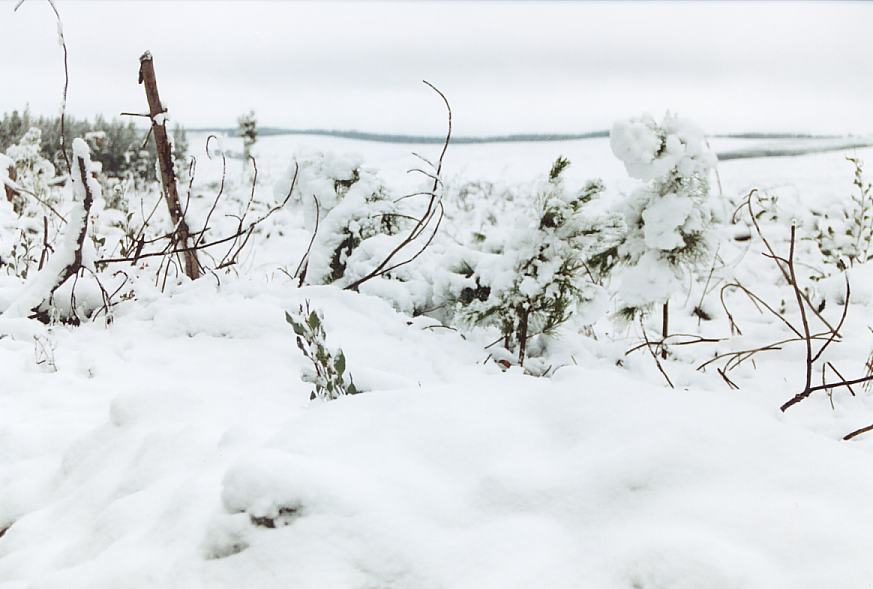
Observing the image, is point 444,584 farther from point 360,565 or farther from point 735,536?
point 735,536

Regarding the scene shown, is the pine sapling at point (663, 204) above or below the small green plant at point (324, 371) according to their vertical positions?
above

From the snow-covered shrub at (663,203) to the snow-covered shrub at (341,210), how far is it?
4.73 feet

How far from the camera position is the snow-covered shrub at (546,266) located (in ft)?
10.3

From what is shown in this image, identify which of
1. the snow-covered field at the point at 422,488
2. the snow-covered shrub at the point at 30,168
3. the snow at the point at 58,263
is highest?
the snow-covered shrub at the point at 30,168

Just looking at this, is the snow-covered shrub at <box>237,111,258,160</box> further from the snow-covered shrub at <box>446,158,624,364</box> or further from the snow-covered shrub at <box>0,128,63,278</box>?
the snow-covered shrub at <box>446,158,624,364</box>

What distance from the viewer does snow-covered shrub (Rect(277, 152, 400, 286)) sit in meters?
4.03

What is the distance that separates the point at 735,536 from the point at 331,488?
2.29 feet

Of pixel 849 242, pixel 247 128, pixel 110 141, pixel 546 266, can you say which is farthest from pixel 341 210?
pixel 247 128

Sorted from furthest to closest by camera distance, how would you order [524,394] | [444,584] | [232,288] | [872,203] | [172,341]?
[872,203] → [232,288] → [172,341] → [524,394] → [444,584]

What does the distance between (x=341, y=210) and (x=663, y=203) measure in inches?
74.4

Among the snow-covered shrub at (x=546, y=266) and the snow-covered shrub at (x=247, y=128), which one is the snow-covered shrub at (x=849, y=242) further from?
the snow-covered shrub at (x=247, y=128)

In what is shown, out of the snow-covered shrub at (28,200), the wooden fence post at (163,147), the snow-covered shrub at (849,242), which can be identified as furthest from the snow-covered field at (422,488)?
the snow-covered shrub at (849,242)

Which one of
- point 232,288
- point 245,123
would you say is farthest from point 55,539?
point 245,123

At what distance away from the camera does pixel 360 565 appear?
1122 mm
